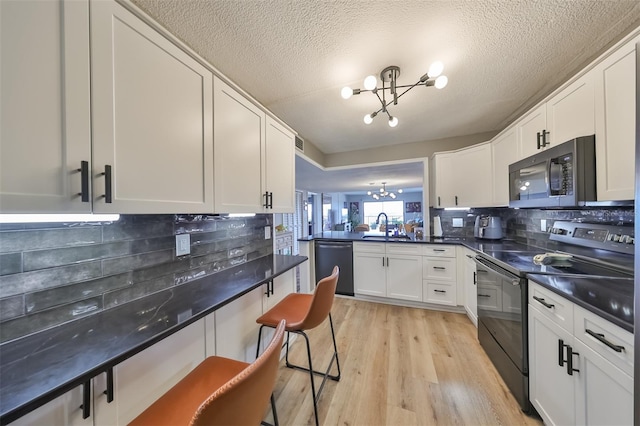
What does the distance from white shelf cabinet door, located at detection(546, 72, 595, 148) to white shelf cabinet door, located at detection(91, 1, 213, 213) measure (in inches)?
90.8

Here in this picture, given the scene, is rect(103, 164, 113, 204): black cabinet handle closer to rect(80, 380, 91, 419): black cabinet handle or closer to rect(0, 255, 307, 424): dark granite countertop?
rect(0, 255, 307, 424): dark granite countertop

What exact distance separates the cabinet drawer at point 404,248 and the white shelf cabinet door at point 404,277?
6cm

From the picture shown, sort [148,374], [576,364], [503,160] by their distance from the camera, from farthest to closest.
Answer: [503,160]
[576,364]
[148,374]

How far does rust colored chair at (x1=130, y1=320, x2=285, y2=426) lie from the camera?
540 millimetres

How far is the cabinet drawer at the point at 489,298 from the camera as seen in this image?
1720 mm

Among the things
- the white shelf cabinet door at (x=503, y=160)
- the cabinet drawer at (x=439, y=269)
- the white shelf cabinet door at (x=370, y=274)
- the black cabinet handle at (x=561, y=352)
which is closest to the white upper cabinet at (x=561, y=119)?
the white shelf cabinet door at (x=503, y=160)

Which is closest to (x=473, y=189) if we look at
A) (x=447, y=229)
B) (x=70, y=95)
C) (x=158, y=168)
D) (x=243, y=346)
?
(x=447, y=229)

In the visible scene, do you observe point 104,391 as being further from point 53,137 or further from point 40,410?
point 53,137

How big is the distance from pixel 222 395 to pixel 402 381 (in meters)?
1.69

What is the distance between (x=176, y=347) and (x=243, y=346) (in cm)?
55

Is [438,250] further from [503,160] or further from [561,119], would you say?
[561,119]

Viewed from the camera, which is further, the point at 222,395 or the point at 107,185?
the point at 107,185

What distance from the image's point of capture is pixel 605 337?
2.90 feet

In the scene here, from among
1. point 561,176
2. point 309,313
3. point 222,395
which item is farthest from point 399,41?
point 222,395
